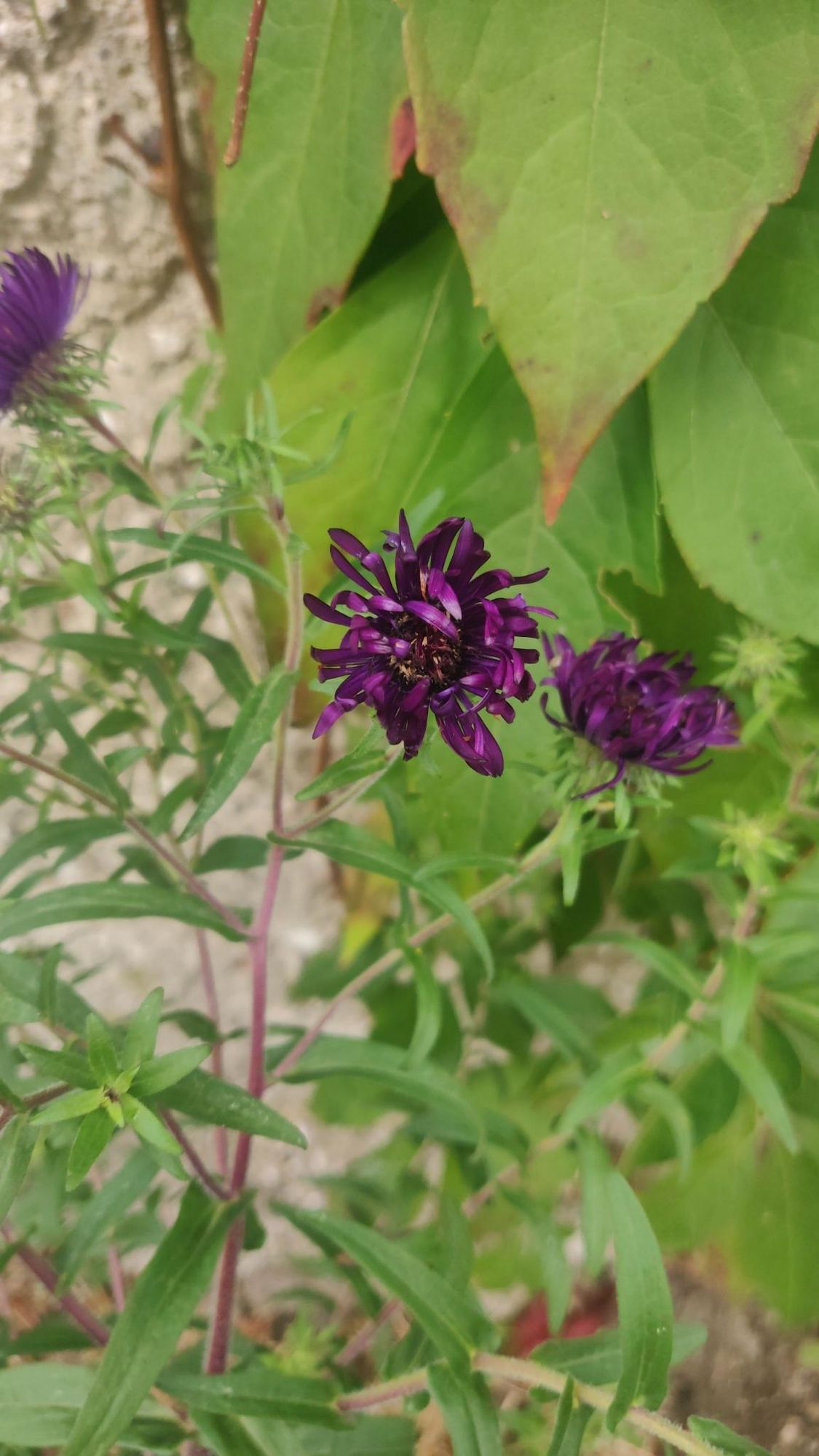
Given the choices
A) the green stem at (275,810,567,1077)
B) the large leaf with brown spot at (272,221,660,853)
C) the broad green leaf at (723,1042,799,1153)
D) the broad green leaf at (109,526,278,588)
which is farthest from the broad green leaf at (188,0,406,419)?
the broad green leaf at (723,1042,799,1153)

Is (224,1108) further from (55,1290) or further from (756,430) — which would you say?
(756,430)

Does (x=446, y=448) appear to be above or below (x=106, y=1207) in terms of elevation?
above

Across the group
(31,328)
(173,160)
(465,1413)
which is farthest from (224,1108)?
(173,160)

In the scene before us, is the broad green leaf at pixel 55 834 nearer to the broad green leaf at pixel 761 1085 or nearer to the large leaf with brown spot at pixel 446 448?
the large leaf with brown spot at pixel 446 448

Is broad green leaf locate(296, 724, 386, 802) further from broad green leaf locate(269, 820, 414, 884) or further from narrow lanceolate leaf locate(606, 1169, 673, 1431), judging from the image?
narrow lanceolate leaf locate(606, 1169, 673, 1431)

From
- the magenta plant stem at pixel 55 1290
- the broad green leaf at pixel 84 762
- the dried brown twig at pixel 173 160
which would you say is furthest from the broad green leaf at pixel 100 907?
the dried brown twig at pixel 173 160

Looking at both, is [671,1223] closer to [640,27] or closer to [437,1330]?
[437,1330]

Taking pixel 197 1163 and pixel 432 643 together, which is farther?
pixel 197 1163
